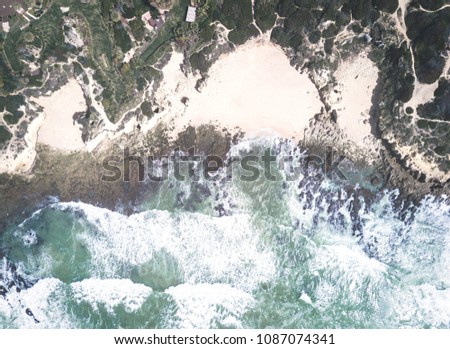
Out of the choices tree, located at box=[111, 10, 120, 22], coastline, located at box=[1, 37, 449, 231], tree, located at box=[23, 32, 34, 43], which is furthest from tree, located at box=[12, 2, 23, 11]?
tree, located at box=[111, 10, 120, 22]

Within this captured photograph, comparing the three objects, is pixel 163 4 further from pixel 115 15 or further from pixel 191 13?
pixel 115 15

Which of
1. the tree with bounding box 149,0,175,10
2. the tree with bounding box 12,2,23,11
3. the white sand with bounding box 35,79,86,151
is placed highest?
the tree with bounding box 149,0,175,10

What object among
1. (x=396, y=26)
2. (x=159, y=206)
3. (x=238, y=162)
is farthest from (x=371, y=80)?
(x=159, y=206)

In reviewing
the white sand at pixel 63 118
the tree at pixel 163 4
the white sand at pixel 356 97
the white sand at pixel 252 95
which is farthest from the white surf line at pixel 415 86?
the white sand at pixel 63 118

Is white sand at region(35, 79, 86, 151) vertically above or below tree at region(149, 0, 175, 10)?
below

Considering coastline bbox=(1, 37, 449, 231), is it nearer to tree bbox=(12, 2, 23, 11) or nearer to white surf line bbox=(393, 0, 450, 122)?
white surf line bbox=(393, 0, 450, 122)

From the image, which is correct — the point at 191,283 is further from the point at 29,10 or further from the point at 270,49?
the point at 29,10

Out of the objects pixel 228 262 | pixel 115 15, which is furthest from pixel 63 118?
pixel 228 262
